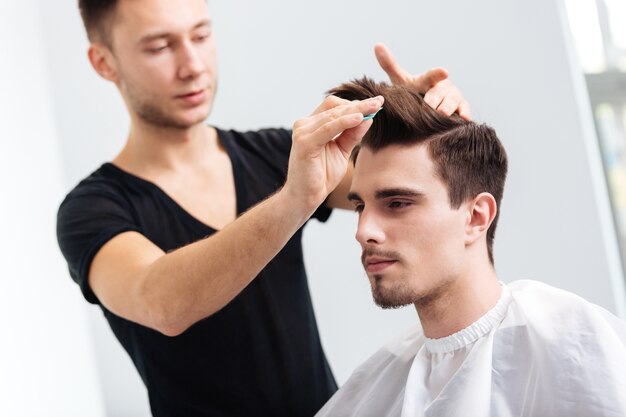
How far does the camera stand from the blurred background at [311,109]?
10.5 ft

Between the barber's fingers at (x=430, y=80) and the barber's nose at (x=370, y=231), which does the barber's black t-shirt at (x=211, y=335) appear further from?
the barber's fingers at (x=430, y=80)

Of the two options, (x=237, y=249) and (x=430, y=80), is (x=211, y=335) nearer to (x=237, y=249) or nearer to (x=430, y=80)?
(x=237, y=249)

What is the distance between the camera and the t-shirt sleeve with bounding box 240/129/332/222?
247 cm

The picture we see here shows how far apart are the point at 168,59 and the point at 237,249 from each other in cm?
82

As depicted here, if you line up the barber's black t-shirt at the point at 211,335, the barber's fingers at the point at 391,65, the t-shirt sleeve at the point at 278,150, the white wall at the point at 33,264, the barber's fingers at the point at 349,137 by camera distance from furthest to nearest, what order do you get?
the white wall at the point at 33,264 < the t-shirt sleeve at the point at 278,150 < the barber's black t-shirt at the point at 211,335 < the barber's fingers at the point at 391,65 < the barber's fingers at the point at 349,137

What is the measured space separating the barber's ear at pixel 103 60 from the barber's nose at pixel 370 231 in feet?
3.19

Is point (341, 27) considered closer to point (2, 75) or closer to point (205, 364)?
point (2, 75)

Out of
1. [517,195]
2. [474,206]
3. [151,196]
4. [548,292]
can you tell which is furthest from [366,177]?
[517,195]

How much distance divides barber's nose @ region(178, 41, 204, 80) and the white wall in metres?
1.16

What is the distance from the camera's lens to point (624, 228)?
345 cm

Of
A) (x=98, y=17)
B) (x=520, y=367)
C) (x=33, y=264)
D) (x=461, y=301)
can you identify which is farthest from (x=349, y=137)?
(x=33, y=264)

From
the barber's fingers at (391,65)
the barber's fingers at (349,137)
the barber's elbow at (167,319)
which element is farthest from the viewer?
the barber's fingers at (391,65)

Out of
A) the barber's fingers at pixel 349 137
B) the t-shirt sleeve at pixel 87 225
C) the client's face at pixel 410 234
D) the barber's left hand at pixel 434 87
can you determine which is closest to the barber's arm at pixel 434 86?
the barber's left hand at pixel 434 87

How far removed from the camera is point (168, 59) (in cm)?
237
